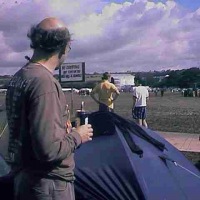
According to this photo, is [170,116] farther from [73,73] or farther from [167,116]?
[73,73]

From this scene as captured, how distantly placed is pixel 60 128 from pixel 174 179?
1.43 metres

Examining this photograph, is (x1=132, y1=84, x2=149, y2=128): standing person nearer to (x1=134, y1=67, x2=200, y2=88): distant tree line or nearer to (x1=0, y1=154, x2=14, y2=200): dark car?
(x1=0, y1=154, x2=14, y2=200): dark car

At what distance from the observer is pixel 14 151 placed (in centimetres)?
264

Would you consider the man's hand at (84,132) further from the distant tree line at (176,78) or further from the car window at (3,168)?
the distant tree line at (176,78)

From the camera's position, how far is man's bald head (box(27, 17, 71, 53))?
2.61 meters

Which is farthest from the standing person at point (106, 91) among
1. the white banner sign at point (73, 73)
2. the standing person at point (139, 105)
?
the white banner sign at point (73, 73)

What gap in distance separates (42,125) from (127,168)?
1.19 m

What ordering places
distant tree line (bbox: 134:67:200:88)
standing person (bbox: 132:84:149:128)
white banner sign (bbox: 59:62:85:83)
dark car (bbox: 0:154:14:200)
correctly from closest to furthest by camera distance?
1. dark car (bbox: 0:154:14:200)
2. standing person (bbox: 132:84:149:128)
3. white banner sign (bbox: 59:62:85:83)
4. distant tree line (bbox: 134:67:200:88)

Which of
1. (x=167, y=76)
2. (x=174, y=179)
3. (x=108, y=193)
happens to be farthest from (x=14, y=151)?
(x=167, y=76)

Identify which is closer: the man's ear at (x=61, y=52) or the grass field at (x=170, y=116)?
the man's ear at (x=61, y=52)

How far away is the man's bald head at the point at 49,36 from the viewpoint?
8.56 ft

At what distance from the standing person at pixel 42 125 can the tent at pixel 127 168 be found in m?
0.70

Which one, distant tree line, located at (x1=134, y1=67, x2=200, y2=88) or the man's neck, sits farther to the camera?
distant tree line, located at (x1=134, y1=67, x2=200, y2=88)

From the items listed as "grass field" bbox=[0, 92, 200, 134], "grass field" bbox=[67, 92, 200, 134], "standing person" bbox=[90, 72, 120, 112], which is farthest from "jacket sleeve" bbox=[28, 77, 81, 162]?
"grass field" bbox=[67, 92, 200, 134]
